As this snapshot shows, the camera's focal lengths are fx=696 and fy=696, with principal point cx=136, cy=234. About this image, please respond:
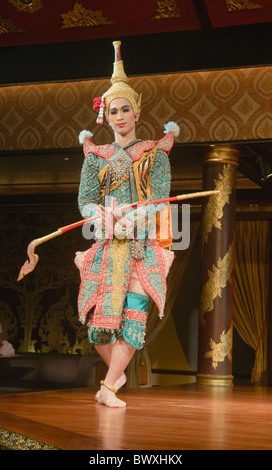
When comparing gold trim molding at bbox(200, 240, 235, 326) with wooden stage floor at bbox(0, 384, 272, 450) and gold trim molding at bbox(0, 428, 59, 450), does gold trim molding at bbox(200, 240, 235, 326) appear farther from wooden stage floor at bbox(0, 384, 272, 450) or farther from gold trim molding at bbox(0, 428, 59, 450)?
gold trim molding at bbox(0, 428, 59, 450)

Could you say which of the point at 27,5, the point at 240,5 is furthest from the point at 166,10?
the point at 27,5

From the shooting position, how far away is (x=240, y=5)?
196 inches

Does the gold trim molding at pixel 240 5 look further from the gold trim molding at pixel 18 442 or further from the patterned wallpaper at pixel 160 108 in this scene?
the gold trim molding at pixel 18 442

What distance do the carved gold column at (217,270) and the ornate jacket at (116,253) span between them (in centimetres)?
247

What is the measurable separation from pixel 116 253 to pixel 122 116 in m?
0.66

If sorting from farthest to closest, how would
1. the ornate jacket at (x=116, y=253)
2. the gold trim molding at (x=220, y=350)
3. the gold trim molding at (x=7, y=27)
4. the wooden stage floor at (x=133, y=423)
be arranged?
the gold trim molding at (x=220, y=350) → the gold trim molding at (x=7, y=27) → the ornate jacket at (x=116, y=253) → the wooden stage floor at (x=133, y=423)

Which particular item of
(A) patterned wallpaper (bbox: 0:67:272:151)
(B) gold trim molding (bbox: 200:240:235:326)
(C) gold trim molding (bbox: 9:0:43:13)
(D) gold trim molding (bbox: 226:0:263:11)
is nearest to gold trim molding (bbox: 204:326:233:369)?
(B) gold trim molding (bbox: 200:240:235:326)

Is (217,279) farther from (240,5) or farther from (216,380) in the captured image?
(240,5)

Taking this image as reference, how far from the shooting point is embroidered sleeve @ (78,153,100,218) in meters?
3.21

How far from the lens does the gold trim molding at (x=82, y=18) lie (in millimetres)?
5250

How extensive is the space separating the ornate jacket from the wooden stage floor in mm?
430

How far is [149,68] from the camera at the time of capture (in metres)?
5.60

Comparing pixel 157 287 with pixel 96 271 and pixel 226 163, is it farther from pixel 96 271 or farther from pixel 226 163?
pixel 226 163

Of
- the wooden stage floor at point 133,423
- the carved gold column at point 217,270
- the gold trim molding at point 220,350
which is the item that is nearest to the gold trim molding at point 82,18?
the carved gold column at point 217,270
